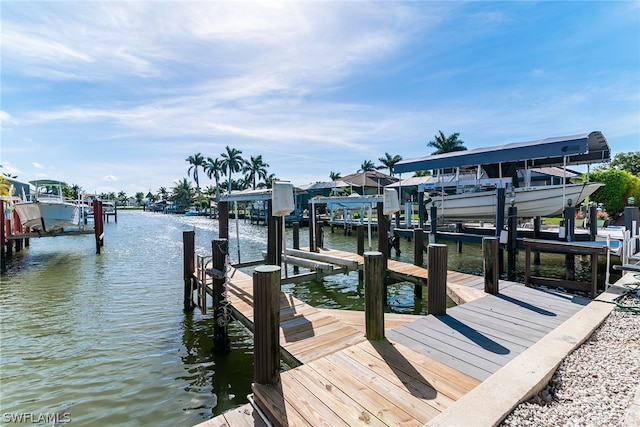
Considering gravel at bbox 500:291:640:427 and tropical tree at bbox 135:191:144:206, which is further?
tropical tree at bbox 135:191:144:206

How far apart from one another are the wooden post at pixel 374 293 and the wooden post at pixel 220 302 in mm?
3322

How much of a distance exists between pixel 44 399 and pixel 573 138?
1415 centimetres

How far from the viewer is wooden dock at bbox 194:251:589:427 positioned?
9.15ft

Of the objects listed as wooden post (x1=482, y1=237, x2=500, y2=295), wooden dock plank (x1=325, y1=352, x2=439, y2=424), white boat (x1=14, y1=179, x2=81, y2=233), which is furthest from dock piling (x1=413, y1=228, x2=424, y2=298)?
white boat (x1=14, y1=179, x2=81, y2=233)

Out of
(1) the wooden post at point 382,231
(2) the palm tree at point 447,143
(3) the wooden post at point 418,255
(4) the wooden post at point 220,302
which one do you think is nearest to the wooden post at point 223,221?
(4) the wooden post at point 220,302

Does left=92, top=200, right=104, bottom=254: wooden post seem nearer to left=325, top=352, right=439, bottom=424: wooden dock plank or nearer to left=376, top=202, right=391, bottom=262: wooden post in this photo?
left=376, top=202, right=391, bottom=262: wooden post

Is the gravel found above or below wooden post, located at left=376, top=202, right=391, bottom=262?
below

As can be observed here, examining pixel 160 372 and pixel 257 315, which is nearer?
pixel 257 315

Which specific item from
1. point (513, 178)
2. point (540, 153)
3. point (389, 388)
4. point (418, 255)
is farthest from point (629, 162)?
point (389, 388)

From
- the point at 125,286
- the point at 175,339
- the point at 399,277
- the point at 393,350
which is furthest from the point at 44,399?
the point at 399,277

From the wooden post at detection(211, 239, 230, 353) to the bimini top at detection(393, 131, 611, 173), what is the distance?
32.1ft

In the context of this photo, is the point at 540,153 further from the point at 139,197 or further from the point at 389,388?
the point at 139,197

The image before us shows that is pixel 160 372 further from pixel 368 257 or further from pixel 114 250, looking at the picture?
pixel 114 250

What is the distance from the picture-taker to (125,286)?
36.6 feet
